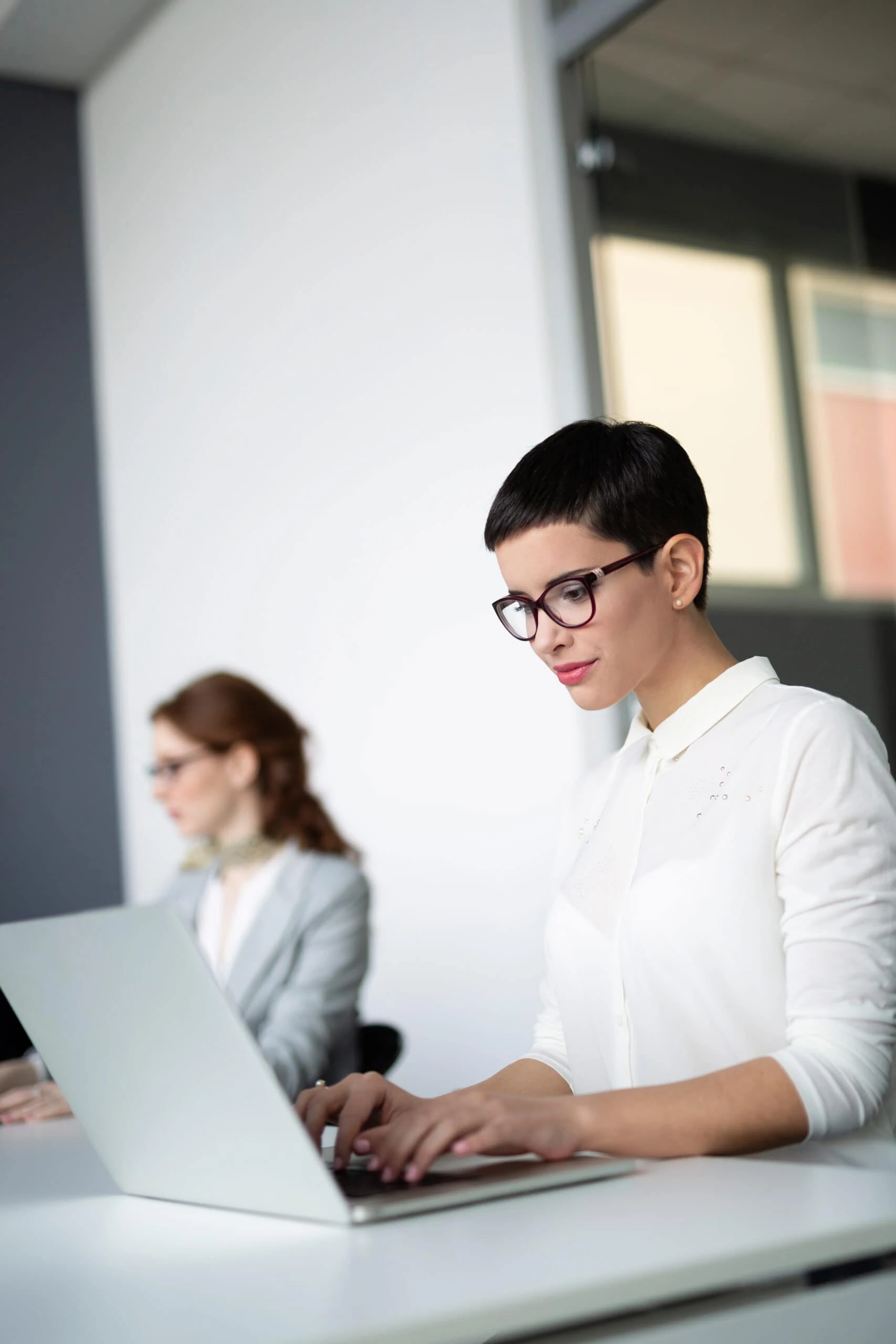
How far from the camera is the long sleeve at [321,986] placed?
2764mm

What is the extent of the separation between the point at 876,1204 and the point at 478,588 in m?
2.50

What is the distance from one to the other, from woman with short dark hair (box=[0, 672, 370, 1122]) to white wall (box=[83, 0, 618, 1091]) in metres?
0.40

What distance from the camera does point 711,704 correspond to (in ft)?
4.97

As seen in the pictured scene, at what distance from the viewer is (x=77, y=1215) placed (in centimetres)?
117

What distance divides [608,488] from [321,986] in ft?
5.56

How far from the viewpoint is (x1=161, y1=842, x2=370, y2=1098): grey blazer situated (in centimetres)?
285

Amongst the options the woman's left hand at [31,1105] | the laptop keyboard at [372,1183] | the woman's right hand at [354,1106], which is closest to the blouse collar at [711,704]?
the woman's right hand at [354,1106]

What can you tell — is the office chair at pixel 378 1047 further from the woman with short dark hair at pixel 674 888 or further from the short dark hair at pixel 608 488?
the short dark hair at pixel 608 488

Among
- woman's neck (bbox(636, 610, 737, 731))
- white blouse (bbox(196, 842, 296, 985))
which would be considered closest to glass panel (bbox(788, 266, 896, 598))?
woman's neck (bbox(636, 610, 737, 731))

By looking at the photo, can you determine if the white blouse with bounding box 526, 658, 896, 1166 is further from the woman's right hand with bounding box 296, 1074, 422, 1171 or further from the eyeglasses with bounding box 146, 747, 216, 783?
the eyeglasses with bounding box 146, 747, 216, 783

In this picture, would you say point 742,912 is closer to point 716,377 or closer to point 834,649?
point 834,649

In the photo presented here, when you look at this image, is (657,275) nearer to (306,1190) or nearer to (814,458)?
(814,458)

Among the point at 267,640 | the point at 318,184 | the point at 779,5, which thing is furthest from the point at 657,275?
the point at 267,640

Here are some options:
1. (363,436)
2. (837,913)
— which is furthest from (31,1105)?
(363,436)
